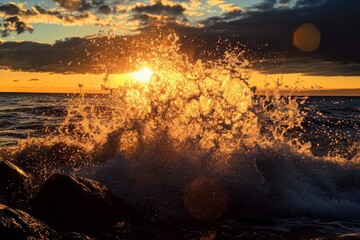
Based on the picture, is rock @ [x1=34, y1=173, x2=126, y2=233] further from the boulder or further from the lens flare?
the lens flare

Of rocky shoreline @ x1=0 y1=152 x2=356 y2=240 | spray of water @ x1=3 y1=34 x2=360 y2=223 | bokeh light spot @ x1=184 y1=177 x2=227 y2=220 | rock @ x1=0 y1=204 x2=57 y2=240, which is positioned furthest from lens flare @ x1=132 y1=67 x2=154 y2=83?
rock @ x1=0 y1=204 x2=57 y2=240

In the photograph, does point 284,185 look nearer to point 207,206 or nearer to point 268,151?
point 268,151

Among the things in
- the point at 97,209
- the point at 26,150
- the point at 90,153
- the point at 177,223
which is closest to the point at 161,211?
Answer: the point at 177,223

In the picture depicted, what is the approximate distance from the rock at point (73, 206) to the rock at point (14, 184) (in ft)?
2.59

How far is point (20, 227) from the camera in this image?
13.8 feet

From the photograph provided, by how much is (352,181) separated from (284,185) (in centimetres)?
195

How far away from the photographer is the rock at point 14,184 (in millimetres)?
6451

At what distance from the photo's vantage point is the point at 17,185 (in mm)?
6848

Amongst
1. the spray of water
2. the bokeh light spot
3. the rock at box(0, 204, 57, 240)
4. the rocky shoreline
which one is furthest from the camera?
the spray of water

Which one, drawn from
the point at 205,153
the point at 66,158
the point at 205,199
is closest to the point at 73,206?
the point at 205,199

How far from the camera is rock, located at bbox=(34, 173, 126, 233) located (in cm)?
556

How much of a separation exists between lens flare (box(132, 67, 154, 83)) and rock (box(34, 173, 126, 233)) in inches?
143

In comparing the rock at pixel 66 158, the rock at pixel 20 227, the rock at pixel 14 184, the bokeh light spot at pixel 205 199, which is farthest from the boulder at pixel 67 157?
the rock at pixel 20 227

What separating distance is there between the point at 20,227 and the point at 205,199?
129 inches
